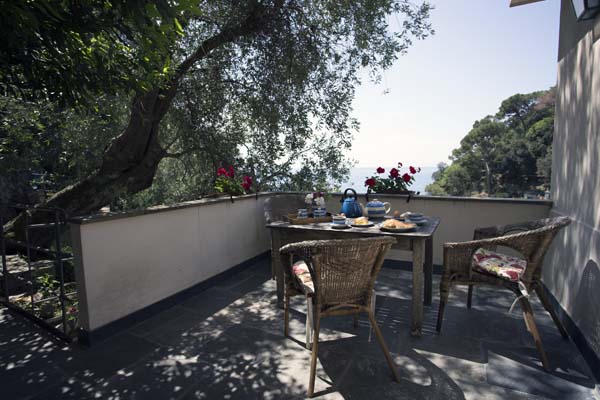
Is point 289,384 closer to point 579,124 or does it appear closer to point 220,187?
point 220,187

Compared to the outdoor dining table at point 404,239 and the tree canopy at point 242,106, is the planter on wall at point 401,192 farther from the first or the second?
the tree canopy at point 242,106

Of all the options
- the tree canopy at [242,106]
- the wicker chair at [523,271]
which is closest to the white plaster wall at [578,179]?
the wicker chair at [523,271]

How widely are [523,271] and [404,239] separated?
779 millimetres

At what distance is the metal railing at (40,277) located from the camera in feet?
7.91

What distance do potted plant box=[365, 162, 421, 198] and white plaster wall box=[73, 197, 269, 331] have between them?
1586mm

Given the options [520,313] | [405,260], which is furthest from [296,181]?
[520,313]

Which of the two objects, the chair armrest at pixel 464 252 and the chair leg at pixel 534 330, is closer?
the chair leg at pixel 534 330

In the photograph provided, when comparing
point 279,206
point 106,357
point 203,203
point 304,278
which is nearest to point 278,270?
point 304,278

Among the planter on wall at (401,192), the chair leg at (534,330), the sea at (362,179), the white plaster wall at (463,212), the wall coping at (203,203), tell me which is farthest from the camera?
the sea at (362,179)

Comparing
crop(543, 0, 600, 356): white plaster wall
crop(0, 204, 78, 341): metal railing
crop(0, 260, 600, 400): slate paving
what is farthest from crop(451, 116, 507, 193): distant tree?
crop(0, 204, 78, 341): metal railing

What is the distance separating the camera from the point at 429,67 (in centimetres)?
541

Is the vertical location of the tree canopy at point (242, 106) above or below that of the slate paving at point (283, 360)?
above

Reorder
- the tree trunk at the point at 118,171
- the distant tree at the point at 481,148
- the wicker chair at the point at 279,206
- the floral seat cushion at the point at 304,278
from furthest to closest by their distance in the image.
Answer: the distant tree at the point at 481,148 → the tree trunk at the point at 118,171 → the wicker chair at the point at 279,206 → the floral seat cushion at the point at 304,278

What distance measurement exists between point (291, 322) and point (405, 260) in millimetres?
1907
